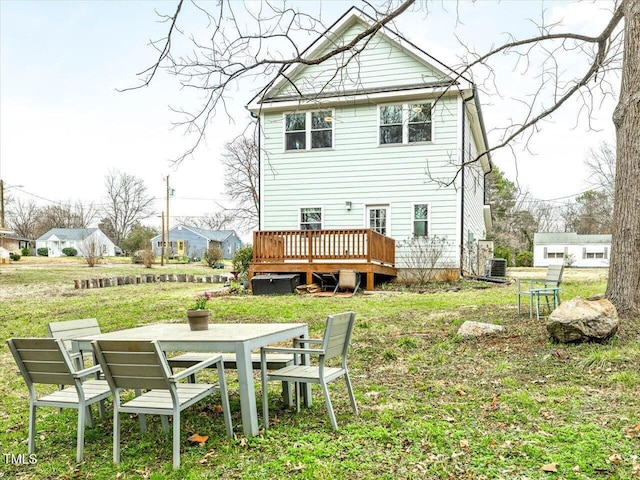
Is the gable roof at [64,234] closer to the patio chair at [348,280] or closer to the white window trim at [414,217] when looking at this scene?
the white window trim at [414,217]

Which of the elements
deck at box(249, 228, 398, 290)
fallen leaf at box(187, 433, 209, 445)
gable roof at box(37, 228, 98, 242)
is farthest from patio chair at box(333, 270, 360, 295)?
gable roof at box(37, 228, 98, 242)

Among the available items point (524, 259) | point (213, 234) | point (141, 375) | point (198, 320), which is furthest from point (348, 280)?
point (213, 234)

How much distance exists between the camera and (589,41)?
834cm

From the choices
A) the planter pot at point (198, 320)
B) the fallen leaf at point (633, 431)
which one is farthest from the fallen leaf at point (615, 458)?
the planter pot at point (198, 320)

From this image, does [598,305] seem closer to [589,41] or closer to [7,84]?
[589,41]

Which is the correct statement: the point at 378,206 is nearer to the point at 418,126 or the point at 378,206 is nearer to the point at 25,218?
the point at 418,126

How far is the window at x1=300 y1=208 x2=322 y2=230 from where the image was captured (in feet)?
54.3

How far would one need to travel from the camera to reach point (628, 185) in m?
6.95

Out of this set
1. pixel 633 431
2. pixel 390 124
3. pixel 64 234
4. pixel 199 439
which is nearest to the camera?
pixel 633 431

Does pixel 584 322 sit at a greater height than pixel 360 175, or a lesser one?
lesser

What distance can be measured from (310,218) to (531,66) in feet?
31.7

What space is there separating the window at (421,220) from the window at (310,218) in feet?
10.2

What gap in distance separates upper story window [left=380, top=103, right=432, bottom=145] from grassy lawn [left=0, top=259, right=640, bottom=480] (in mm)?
9155

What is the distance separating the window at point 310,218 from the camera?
16.5m
